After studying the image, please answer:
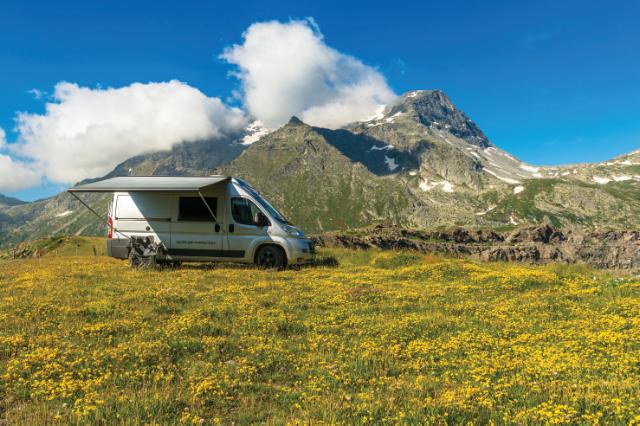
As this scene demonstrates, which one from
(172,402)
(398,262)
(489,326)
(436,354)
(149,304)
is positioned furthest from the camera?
(398,262)

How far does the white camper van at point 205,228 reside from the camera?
20609 millimetres

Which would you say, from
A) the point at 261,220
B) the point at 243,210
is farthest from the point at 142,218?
the point at 261,220

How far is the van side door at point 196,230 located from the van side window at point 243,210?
77cm

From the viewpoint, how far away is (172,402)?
584 centimetres

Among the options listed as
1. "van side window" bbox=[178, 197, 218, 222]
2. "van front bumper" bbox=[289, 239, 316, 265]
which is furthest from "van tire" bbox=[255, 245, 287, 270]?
"van side window" bbox=[178, 197, 218, 222]

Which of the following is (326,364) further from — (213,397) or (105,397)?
(105,397)

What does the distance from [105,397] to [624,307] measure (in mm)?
12924

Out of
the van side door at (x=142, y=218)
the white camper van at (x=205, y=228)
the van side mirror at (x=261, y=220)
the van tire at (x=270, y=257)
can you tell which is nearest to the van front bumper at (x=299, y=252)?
the white camper van at (x=205, y=228)

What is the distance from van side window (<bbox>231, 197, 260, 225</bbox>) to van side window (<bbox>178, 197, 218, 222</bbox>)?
1.05 m

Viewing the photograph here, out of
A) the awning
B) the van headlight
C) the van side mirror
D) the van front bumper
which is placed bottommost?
the van front bumper

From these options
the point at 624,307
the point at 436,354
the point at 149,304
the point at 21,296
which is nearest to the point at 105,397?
the point at 436,354

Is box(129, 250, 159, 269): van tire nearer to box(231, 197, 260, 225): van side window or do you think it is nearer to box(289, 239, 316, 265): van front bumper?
box(231, 197, 260, 225): van side window

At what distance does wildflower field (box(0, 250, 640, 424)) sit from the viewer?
220 inches

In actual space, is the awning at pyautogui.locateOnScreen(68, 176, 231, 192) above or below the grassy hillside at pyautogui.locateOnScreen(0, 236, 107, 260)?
above
